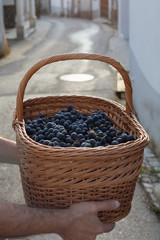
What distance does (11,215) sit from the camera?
4.73 feet

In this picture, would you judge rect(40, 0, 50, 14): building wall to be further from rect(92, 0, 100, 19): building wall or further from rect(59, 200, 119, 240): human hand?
rect(59, 200, 119, 240): human hand

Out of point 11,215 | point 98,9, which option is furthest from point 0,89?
point 98,9

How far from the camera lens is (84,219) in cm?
145

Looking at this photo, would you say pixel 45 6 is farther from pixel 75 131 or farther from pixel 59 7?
pixel 75 131

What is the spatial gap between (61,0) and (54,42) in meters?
20.3

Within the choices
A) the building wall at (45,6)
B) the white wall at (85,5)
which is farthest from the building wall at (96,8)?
the building wall at (45,6)

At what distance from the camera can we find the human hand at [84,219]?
1.45 m

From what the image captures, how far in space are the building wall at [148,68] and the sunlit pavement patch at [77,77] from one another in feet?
7.77

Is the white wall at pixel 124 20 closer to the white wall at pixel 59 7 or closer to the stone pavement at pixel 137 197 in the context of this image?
the stone pavement at pixel 137 197

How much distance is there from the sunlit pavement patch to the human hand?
6705 millimetres

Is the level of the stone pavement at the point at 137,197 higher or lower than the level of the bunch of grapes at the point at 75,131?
lower

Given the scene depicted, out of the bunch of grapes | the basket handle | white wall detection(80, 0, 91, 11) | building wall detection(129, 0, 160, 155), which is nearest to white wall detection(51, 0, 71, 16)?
white wall detection(80, 0, 91, 11)

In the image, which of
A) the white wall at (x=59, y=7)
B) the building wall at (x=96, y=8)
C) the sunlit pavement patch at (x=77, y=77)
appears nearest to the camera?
the sunlit pavement patch at (x=77, y=77)

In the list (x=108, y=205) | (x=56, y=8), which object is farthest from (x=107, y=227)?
(x=56, y=8)
